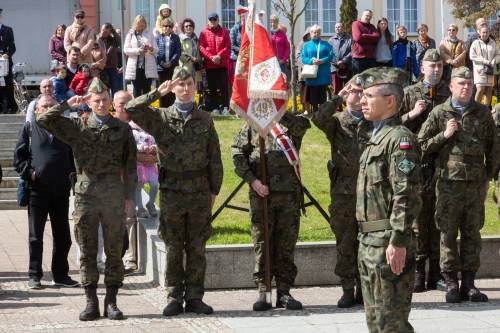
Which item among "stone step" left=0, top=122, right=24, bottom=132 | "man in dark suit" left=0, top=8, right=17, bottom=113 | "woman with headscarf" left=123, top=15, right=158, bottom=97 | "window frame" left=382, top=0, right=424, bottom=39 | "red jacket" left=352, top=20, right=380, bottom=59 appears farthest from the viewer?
"window frame" left=382, top=0, right=424, bottom=39

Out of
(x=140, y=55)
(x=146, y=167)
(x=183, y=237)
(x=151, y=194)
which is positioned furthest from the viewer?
(x=140, y=55)

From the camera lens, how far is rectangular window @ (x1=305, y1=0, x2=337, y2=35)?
41.2 metres

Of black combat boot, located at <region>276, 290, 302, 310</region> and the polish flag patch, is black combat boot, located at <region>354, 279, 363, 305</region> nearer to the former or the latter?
black combat boot, located at <region>276, 290, 302, 310</region>

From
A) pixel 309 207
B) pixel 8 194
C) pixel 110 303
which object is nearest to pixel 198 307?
pixel 110 303

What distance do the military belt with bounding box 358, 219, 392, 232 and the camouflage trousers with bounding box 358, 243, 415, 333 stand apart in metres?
0.12

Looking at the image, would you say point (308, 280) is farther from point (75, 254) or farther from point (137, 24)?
point (137, 24)

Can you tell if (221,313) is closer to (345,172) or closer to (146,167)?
(345,172)

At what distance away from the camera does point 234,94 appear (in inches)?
446

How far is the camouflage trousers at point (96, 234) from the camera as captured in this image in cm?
1051

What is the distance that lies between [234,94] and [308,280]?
216 cm

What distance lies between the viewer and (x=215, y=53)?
835 inches

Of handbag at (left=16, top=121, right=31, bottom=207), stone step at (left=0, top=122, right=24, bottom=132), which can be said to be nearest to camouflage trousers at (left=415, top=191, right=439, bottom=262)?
handbag at (left=16, top=121, right=31, bottom=207)

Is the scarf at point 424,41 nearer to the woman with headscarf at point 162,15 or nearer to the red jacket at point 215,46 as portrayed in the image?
the red jacket at point 215,46

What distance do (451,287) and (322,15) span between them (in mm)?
30904
